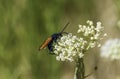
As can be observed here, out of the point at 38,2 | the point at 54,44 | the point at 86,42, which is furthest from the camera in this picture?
the point at 38,2

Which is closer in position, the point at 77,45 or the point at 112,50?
the point at 77,45

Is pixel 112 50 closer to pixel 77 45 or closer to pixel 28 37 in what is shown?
pixel 77 45

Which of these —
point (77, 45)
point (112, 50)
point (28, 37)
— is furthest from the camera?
point (28, 37)

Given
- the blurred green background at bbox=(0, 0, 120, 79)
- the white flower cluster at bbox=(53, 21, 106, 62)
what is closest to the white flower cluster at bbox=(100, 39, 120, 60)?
the white flower cluster at bbox=(53, 21, 106, 62)

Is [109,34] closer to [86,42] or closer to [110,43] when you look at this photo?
[110,43]

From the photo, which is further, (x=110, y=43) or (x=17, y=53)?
(x=17, y=53)

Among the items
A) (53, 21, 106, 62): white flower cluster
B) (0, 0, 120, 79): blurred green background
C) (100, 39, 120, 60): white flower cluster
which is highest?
(0, 0, 120, 79): blurred green background

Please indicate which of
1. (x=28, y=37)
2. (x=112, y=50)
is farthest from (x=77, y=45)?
(x=28, y=37)

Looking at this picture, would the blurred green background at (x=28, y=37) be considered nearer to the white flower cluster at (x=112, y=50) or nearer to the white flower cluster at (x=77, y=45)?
the white flower cluster at (x=112, y=50)

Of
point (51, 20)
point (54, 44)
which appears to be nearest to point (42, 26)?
point (51, 20)

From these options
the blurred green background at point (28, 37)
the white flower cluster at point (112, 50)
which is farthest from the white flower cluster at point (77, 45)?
the blurred green background at point (28, 37)

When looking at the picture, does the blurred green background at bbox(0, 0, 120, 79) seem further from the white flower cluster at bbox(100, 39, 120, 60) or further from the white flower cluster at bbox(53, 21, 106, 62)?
the white flower cluster at bbox(53, 21, 106, 62)
